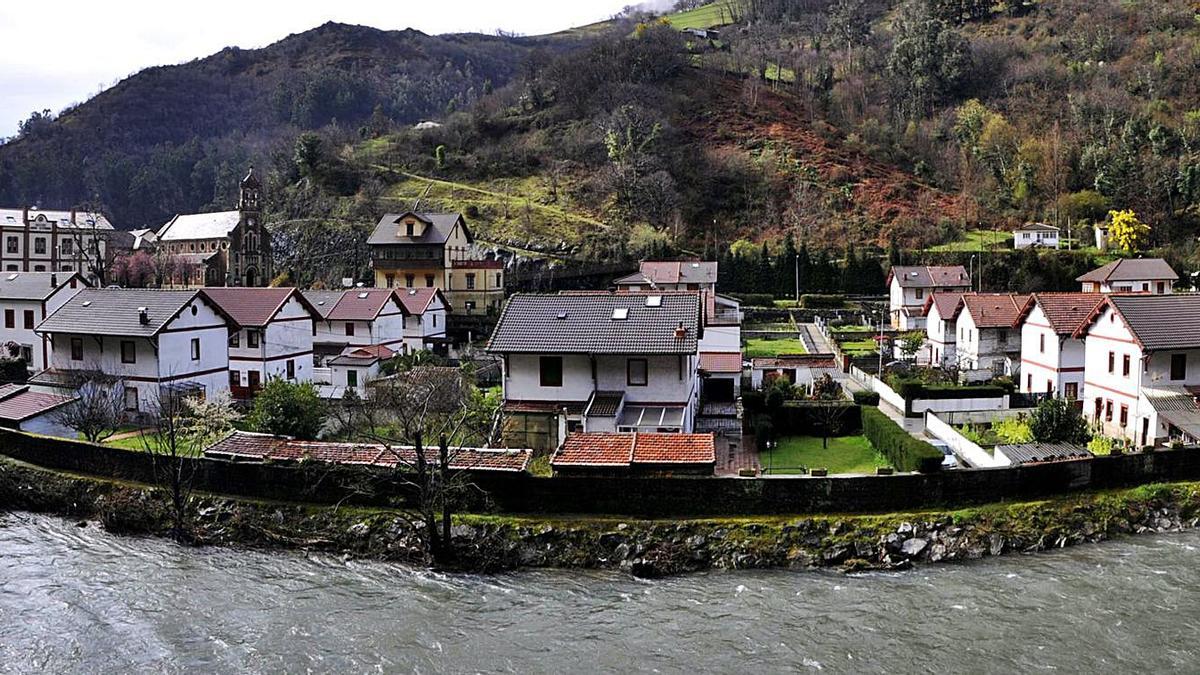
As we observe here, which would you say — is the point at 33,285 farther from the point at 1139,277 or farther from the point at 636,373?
the point at 1139,277

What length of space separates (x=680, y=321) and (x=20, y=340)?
3421cm

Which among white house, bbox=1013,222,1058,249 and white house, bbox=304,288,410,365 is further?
white house, bbox=1013,222,1058,249

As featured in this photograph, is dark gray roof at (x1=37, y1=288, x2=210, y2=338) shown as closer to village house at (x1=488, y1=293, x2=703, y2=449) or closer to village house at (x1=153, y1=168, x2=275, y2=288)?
village house at (x1=488, y1=293, x2=703, y2=449)

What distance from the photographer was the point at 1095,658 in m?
15.8

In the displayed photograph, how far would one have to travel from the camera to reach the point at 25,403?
3086 cm

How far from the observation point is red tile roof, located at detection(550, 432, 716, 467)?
866 inches

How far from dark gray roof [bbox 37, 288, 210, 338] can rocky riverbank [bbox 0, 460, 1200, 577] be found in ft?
36.9

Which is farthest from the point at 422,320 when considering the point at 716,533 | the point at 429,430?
the point at 716,533

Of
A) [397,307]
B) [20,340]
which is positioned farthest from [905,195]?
[20,340]

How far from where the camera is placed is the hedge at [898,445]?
22.4 meters

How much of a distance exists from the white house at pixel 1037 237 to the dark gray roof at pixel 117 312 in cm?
6090

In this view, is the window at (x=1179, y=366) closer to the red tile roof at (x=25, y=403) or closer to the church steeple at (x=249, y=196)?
the red tile roof at (x=25, y=403)

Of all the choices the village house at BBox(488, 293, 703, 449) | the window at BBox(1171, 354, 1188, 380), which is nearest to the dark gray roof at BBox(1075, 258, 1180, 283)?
the window at BBox(1171, 354, 1188, 380)

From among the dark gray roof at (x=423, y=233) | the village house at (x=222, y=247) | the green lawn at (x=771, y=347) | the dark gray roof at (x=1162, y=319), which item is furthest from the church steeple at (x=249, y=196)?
the dark gray roof at (x=1162, y=319)
